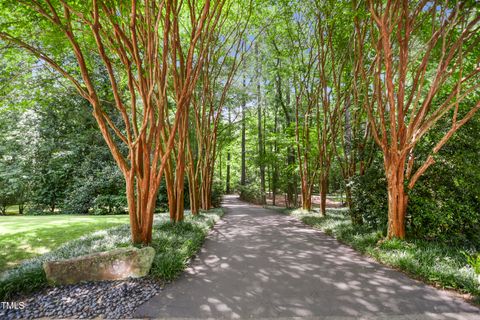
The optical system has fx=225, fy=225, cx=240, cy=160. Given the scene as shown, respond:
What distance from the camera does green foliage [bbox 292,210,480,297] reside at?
339 cm

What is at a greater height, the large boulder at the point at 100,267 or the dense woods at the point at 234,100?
the dense woods at the point at 234,100

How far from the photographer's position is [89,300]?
10.0ft

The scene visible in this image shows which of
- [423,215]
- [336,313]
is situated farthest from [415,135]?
[336,313]

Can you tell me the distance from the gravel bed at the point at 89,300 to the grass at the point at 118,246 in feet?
0.71

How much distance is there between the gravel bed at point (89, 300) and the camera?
110 inches

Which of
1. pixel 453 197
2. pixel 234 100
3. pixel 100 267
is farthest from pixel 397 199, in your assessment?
pixel 234 100

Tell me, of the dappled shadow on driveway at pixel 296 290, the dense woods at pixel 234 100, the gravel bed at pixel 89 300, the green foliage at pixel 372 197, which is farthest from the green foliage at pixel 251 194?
the gravel bed at pixel 89 300

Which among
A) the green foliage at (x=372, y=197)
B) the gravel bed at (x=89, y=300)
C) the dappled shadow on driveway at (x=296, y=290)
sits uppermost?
the green foliage at (x=372, y=197)

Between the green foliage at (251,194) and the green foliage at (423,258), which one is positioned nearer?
the green foliage at (423,258)

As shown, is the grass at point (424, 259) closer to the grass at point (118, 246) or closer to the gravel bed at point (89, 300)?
the grass at point (118, 246)

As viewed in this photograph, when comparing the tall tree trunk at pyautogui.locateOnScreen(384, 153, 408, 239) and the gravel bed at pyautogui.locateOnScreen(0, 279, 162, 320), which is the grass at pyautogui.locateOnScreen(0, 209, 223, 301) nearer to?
the gravel bed at pyautogui.locateOnScreen(0, 279, 162, 320)

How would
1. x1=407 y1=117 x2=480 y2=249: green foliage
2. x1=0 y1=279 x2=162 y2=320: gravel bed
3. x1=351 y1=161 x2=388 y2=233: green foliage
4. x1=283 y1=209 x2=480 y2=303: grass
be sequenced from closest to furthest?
1. x1=0 y1=279 x2=162 y2=320: gravel bed
2. x1=283 y1=209 x2=480 y2=303: grass
3. x1=407 y1=117 x2=480 y2=249: green foliage
4. x1=351 y1=161 x2=388 y2=233: green foliage

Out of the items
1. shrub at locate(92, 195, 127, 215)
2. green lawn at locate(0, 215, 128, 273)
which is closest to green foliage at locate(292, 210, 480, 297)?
green lawn at locate(0, 215, 128, 273)

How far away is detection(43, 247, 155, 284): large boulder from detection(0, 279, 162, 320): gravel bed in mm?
115
